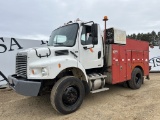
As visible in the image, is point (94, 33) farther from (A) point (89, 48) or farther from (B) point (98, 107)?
(B) point (98, 107)

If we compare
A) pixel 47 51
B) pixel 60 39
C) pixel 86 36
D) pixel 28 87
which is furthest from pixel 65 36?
pixel 28 87

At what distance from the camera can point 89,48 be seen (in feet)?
20.0

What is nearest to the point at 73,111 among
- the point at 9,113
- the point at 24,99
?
the point at 9,113

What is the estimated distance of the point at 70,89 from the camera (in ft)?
17.4

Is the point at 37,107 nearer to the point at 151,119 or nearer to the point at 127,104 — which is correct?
the point at 127,104

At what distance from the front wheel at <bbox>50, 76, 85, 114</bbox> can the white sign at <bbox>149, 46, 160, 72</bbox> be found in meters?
10.5

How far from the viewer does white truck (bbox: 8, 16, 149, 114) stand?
4.97 metres

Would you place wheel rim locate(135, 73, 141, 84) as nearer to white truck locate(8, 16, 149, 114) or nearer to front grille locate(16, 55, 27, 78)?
white truck locate(8, 16, 149, 114)

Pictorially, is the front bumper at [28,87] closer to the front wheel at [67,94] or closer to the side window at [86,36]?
the front wheel at [67,94]

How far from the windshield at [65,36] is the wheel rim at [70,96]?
1.32m

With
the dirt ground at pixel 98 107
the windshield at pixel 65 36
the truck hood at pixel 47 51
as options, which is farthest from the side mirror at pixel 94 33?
the dirt ground at pixel 98 107

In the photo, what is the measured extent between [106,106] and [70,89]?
1337mm

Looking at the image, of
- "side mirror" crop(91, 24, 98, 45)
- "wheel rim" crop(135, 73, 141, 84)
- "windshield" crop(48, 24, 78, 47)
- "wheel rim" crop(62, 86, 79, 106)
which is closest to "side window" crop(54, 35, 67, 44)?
"windshield" crop(48, 24, 78, 47)

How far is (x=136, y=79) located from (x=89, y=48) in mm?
3242
